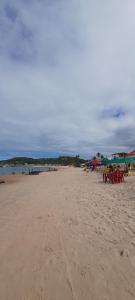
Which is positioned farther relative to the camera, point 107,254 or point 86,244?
point 86,244

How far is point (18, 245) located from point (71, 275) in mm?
1826

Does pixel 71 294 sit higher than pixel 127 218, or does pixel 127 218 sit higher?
pixel 127 218

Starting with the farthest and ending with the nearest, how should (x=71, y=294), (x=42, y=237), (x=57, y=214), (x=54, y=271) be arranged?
(x=57, y=214), (x=42, y=237), (x=54, y=271), (x=71, y=294)

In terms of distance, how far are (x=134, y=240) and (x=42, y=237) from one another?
7.24ft

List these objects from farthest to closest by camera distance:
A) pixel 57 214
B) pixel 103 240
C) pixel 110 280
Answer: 1. pixel 57 214
2. pixel 103 240
3. pixel 110 280

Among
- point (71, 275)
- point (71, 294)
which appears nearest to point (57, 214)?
point (71, 275)

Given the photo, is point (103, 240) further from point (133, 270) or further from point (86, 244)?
point (133, 270)

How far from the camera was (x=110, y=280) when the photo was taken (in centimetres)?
340

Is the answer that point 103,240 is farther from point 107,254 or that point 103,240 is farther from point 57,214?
point 57,214

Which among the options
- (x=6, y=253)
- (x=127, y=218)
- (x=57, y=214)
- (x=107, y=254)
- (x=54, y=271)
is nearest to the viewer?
(x=54, y=271)

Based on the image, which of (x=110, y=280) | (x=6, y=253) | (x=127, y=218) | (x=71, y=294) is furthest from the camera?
(x=127, y=218)

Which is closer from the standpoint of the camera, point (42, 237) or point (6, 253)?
point (6, 253)

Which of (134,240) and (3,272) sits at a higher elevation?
(134,240)

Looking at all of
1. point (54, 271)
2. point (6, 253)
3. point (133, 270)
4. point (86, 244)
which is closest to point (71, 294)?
point (54, 271)
